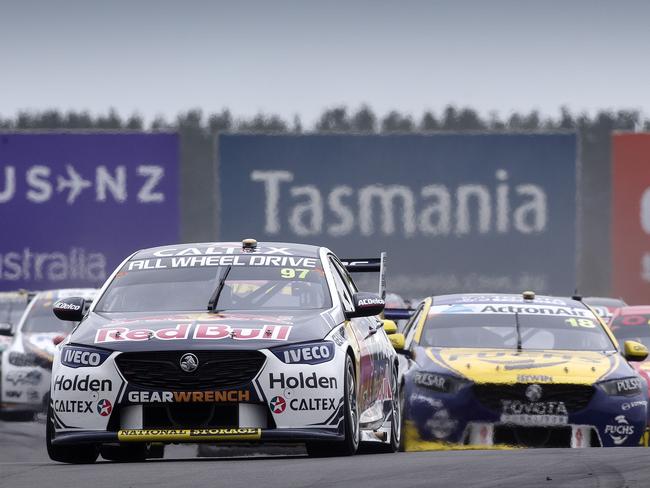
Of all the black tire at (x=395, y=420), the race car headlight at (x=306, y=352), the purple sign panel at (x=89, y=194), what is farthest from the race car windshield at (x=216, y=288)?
the purple sign panel at (x=89, y=194)

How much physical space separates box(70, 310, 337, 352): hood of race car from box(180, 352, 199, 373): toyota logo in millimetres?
45

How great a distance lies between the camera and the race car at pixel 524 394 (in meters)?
13.1

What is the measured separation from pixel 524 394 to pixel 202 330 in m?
3.50

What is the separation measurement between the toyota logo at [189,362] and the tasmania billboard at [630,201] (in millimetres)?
33239

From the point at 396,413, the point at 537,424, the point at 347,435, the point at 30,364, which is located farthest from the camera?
the point at 30,364

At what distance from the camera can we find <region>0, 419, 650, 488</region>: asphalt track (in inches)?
350

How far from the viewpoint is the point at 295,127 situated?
186ft

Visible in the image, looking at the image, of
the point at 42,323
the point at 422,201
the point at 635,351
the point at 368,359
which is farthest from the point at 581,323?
the point at 422,201

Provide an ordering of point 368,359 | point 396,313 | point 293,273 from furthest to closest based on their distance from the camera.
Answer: point 396,313
point 368,359
point 293,273

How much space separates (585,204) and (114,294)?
49.4 meters

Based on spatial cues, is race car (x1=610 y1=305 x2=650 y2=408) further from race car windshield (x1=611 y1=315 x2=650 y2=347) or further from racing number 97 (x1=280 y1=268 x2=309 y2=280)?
racing number 97 (x1=280 y1=268 x2=309 y2=280)

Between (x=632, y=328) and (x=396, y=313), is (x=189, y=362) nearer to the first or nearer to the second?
(x=396, y=313)

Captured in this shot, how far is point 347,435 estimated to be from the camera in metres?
10.5

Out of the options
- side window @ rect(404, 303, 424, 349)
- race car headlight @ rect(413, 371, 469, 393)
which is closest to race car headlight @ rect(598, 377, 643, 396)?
race car headlight @ rect(413, 371, 469, 393)
